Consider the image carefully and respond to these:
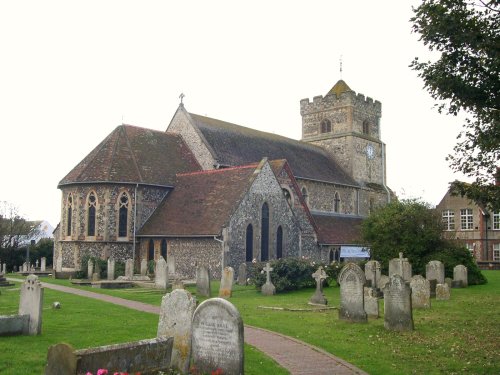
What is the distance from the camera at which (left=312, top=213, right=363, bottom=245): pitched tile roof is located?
37344 millimetres

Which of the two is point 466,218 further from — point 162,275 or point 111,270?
point 162,275

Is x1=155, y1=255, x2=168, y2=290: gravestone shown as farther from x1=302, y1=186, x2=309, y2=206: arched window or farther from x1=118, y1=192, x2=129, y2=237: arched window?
x1=302, y1=186, x2=309, y2=206: arched window

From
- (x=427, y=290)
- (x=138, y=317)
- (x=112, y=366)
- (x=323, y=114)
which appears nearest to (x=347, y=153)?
(x=323, y=114)

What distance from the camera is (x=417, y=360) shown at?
10.4 m

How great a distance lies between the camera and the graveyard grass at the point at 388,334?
1002 cm

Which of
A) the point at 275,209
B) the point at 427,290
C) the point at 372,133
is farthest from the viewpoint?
the point at 372,133

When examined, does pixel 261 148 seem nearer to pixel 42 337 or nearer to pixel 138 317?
pixel 138 317

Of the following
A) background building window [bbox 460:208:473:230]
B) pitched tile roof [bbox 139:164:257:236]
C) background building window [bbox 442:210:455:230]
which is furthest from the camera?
background building window [bbox 442:210:455:230]

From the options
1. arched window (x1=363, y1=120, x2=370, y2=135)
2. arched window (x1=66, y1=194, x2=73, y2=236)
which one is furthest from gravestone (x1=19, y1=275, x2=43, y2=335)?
arched window (x1=363, y1=120, x2=370, y2=135)

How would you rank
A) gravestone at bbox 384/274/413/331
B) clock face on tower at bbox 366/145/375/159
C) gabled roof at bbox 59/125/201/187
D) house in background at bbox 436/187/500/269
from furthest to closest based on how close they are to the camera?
clock face on tower at bbox 366/145/375/159 → house in background at bbox 436/187/500/269 → gabled roof at bbox 59/125/201/187 → gravestone at bbox 384/274/413/331

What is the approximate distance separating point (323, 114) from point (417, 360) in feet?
145

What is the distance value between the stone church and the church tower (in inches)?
363

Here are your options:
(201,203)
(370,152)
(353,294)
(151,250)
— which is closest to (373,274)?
(353,294)

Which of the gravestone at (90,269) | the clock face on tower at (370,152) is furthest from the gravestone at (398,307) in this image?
the clock face on tower at (370,152)
